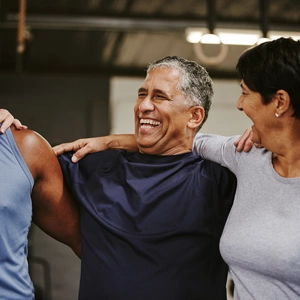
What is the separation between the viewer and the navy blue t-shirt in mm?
1765

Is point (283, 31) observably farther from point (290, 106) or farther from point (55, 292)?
point (290, 106)

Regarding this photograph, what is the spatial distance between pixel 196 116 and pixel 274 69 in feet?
1.86

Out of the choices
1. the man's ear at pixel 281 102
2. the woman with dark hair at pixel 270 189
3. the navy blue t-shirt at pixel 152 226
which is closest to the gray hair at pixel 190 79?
the navy blue t-shirt at pixel 152 226

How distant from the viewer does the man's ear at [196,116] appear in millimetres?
2064

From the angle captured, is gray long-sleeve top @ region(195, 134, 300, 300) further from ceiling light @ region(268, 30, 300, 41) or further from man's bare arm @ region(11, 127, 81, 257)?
ceiling light @ region(268, 30, 300, 41)

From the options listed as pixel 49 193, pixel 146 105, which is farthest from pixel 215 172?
pixel 49 193

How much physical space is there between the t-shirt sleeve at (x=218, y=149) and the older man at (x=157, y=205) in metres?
0.03

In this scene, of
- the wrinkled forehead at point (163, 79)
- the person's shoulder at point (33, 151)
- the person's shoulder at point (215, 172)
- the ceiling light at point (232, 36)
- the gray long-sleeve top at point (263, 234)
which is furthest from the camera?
the ceiling light at point (232, 36)

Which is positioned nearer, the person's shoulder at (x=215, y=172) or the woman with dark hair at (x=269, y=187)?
the woman with dark hair at (x=269, y=187)

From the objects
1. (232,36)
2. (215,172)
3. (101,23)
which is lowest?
(215,172)

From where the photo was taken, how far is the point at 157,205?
6.07 ft

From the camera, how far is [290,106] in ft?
5.13

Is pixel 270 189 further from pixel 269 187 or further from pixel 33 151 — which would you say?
pixel 33 151

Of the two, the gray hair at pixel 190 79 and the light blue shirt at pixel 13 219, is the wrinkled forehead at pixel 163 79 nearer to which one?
the gray hair at pixel 190 79
